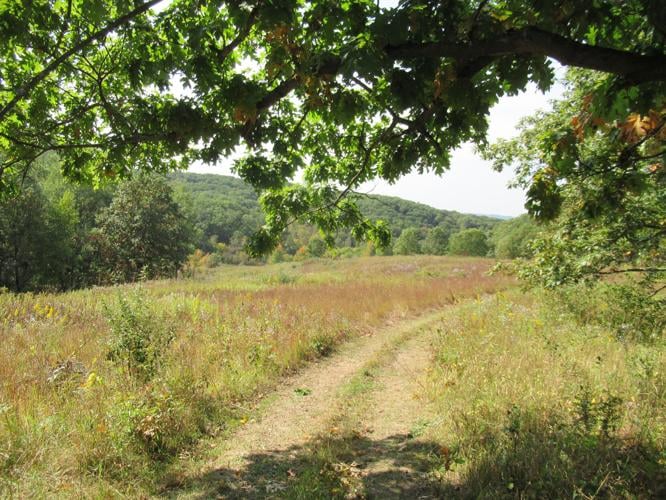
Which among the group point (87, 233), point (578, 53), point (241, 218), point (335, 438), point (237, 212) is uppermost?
point (237, 212)

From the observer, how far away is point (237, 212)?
385 feet

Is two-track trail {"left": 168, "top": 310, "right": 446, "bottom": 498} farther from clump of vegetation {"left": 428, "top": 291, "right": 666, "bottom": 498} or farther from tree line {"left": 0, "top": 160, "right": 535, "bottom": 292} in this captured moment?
tree line {"left": 0, "top": 160, "right": 535, "bottom": 292}

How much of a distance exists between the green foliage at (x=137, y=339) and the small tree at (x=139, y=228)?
29.5m

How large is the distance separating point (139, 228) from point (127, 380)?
33487mm

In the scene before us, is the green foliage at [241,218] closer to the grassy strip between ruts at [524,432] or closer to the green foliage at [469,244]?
the green foliage at [469,244]

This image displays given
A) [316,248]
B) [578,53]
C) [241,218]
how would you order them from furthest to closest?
[241,218] → [316,248] → [578,53]

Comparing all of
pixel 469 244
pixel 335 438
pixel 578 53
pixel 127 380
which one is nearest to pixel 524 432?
pixel 335 438

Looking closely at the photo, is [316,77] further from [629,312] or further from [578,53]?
[629,312]

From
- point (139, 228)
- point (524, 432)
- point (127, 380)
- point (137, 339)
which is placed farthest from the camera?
point (139, 228)

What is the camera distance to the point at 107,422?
4.27 meters

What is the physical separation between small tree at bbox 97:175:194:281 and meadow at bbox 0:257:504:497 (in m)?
26.1

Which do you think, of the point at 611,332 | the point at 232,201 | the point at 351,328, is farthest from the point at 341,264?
the point at 232,201

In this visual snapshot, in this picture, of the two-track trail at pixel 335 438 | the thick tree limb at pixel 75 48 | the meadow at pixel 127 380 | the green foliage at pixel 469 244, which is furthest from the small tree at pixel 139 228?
the green foliage at pixel 469 244

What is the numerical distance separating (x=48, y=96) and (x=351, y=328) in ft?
25.8
